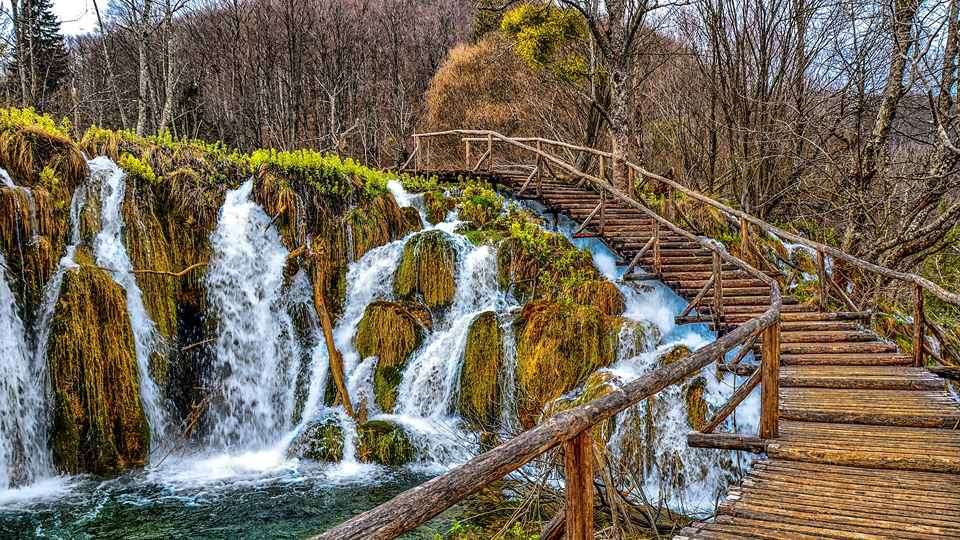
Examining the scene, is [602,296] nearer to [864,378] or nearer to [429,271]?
[429,271]

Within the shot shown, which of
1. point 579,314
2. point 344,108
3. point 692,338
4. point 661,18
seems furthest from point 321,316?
point 344,108

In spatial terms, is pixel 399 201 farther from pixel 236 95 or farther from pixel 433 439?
pixel 236 95

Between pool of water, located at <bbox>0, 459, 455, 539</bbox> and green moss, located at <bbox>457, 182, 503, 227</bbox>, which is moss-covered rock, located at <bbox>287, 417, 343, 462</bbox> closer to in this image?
pool of water, located at <bbox>0, 459, 455, 539</bbox>

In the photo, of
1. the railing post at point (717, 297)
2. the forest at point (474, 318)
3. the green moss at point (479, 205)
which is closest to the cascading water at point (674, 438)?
the forest at point (474, 318)

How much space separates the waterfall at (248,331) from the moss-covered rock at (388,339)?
1295mm

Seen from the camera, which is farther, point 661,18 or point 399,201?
point 661,18

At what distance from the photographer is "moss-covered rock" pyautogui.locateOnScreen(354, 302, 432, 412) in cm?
1015

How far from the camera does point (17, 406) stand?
8422 millimetres

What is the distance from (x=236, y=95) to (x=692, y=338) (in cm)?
2749

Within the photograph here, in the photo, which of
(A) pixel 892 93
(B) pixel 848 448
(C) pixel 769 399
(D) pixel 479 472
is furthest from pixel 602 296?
(D) pixel 479 472

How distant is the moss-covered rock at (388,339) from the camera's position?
→ 1015 centimetres

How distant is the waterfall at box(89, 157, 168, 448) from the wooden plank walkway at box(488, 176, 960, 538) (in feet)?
26.1

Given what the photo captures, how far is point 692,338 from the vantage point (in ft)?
32.6

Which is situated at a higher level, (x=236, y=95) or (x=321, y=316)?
(x=236, y=95)
